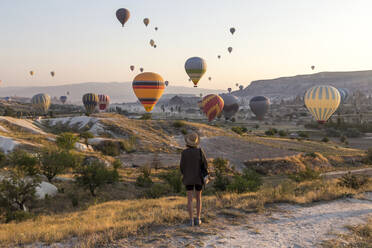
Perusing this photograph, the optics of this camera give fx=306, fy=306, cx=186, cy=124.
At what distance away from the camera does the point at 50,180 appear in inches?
759

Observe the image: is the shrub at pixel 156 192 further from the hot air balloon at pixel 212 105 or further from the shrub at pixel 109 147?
the hot air balloon at pixel 212 105

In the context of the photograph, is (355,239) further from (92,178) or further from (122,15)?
(122,15)

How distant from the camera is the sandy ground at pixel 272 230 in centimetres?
693

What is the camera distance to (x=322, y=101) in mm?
43219

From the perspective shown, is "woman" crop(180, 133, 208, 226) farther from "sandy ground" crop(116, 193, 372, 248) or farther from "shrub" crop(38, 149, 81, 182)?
"shrub" crop(38, 149, 81, 182)

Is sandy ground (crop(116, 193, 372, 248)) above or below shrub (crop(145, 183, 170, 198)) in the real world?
above

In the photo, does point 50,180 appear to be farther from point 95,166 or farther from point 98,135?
point 98,135

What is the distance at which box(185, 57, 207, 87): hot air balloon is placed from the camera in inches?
2379

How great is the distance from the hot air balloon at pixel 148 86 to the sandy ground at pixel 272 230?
3171 centimetres

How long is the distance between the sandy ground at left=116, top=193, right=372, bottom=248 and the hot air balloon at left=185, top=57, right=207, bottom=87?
2041 inches

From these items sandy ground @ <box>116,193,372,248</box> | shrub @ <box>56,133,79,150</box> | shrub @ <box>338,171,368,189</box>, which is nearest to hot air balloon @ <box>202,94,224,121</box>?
shrub @ <box>56,133,79,150</box>

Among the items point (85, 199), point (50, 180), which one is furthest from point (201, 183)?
point (50, 180)

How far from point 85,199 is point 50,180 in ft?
11.8

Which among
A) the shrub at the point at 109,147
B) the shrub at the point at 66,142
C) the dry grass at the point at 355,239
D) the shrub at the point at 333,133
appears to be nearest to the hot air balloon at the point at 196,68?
the shrub at the point at 109,147
